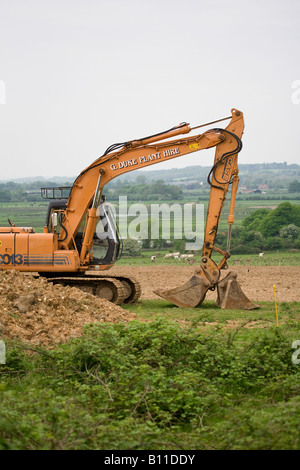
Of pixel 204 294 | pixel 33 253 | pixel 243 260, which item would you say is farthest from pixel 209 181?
pixel 243 260

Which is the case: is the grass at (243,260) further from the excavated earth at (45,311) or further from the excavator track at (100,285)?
the excavator track at (100,285)

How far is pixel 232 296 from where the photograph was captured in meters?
16.7

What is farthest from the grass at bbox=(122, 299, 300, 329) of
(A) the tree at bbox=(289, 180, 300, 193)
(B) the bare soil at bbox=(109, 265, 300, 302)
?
(A) the tree at bbox=(289, 180, 300, 193)

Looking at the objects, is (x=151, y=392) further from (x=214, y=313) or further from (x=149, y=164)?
(x=149, y=164)

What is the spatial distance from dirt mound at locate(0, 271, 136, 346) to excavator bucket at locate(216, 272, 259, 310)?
2.90 m

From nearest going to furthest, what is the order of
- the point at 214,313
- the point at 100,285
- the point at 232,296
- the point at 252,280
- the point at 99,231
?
1. the point at 214,313
2. the point at 232,296
3. the point at 100,285
4. the point at 99,231
5. the point at 252,280

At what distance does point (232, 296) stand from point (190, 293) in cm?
107

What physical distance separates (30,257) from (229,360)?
28.2 feet

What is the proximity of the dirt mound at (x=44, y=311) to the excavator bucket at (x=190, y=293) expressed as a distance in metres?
2.32

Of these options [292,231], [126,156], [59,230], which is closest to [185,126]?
[126,156]

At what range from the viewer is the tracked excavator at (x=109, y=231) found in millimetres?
16891

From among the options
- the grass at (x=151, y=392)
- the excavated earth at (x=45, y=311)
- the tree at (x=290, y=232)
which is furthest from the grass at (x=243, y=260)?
the grass at (x=151, y=392)

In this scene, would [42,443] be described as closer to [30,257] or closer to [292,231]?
[30,257]
